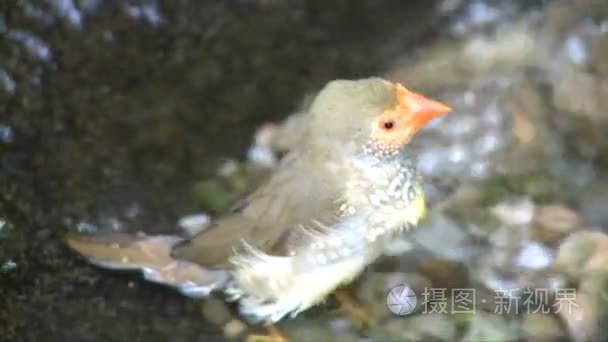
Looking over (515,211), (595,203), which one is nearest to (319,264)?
(515,211)

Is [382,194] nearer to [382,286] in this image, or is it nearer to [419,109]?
[419,109]

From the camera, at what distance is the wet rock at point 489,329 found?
6.95 feet

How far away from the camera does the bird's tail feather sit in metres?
2.14

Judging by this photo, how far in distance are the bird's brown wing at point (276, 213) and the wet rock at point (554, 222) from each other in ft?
2.16

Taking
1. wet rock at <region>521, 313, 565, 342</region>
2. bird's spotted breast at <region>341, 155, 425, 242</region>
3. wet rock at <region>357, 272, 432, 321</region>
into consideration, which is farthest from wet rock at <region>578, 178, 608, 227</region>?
bird's spotted breast at <region>341, 155, 425, 242</region>

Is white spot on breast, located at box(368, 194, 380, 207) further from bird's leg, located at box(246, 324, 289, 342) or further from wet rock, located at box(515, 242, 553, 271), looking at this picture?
wet rock, located at box(515, 242, 553, 271)

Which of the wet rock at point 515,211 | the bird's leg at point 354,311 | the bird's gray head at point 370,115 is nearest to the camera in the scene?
the bird's gray head at point 370,115

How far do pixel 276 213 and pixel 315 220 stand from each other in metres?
0.09

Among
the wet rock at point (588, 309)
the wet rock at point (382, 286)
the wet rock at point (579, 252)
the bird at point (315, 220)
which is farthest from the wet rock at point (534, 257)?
the bird at point (315, 220)

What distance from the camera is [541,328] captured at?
2133 millimetres

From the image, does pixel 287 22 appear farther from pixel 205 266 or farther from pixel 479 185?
pixel 205 266

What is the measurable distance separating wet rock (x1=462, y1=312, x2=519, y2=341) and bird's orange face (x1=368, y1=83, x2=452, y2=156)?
0.46 m

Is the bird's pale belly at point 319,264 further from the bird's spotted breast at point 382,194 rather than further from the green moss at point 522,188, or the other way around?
the green moss at point 522,188

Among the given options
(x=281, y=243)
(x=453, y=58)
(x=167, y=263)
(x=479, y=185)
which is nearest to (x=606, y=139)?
(x=479, y=185)
